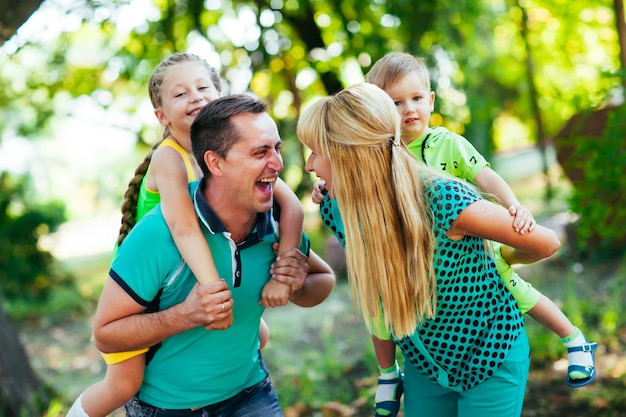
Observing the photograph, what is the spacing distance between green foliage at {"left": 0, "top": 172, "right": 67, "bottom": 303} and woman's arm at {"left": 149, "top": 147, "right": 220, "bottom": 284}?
6.78 meters

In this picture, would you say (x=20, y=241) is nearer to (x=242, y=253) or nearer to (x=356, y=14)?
(x=356, y=14)

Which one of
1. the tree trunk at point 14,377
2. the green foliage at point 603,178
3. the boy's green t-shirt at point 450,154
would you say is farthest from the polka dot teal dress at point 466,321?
the tree trunk at point 14,377

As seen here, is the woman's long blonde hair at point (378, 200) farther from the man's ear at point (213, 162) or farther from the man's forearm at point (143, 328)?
the man's forearm at point (143, 328)

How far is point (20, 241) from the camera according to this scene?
29.1 ft

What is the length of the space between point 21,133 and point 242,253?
918 cm

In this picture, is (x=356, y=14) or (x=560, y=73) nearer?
(x=356, y=14)

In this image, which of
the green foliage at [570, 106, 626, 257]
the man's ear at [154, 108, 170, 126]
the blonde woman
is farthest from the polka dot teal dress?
the green foliage at [570, 106, 626, 257]

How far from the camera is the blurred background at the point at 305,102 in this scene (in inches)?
180

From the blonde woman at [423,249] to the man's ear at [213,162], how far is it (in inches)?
13.9

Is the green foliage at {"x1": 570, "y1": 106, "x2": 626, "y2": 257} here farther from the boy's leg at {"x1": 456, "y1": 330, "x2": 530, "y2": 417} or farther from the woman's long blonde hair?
the woman's long blonde hair

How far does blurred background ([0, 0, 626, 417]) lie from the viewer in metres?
4.57

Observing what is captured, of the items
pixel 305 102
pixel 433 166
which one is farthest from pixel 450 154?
pixel 305 102

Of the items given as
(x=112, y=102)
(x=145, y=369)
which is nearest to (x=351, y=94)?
(x=145, y=369)

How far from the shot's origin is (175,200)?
2.54 metres
